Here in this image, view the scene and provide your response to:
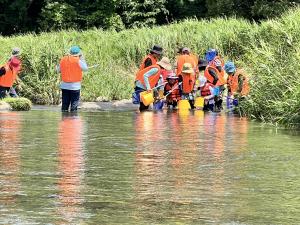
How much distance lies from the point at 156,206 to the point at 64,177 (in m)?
1.99

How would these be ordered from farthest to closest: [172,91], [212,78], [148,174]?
[172,91]
[212,78]
[148,174]

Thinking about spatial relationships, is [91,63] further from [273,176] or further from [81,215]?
[81,215]

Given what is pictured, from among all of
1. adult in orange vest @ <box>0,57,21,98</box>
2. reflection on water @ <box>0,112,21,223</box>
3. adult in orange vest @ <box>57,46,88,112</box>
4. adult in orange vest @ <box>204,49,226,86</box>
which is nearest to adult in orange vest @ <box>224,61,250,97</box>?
adult in orange vest @ <box>204,49,226,86</box>

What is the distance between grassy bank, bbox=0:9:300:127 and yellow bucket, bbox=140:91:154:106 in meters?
2.28

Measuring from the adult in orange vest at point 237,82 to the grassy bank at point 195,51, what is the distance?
284mm

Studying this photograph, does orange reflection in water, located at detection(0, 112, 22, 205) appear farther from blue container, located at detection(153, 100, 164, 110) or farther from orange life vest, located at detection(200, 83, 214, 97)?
orange life vest, located at detection(200, 83, 214, 97)

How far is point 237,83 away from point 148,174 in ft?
36.3

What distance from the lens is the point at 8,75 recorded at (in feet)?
82.3

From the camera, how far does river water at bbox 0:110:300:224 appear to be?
8203 millimetres

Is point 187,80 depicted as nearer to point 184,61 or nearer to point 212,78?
point 212,78

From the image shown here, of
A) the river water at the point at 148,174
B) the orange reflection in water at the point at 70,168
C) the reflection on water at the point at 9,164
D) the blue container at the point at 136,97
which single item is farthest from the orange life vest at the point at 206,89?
Result: the reflection on water at the point at 9,164

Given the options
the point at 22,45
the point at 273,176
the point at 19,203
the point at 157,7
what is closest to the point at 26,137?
the point at 273,176

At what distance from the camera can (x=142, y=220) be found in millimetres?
7867

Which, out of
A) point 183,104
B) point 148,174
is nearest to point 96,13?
point 183,104
